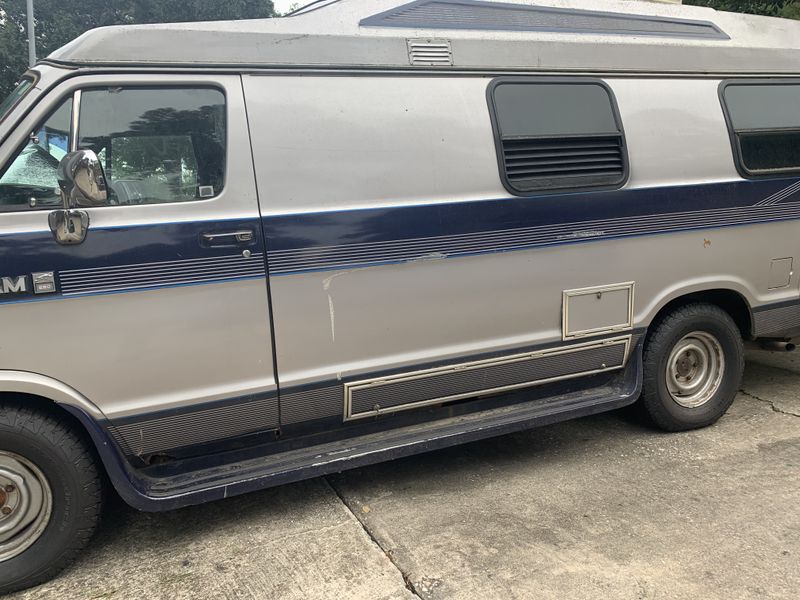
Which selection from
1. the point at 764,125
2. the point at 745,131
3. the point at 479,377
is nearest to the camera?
the point at 479,377

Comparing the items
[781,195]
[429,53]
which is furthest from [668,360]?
[429,53]

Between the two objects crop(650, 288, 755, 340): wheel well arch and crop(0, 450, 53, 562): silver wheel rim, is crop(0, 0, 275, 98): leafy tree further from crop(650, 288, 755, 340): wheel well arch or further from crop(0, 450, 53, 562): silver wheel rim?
crop(0, 450, 53, 562): silver wheel rim

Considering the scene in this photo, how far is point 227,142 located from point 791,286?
3.81 m

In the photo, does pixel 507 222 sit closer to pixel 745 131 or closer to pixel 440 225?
pixel 440 225

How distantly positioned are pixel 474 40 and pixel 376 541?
265cm

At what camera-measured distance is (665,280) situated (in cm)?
416

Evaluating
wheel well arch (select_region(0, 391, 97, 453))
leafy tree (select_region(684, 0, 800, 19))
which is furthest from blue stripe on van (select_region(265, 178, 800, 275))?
leafy tree (select_region(684, 0, 800, 19))

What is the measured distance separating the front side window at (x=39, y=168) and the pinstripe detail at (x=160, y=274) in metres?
0.33

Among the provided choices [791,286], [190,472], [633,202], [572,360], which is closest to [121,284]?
[190,472]

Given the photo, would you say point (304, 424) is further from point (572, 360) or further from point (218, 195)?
point (572, 360)

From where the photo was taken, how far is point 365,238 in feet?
11.0

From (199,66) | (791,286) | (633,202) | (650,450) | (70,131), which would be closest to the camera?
(70,131)

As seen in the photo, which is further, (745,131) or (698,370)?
(698,370)

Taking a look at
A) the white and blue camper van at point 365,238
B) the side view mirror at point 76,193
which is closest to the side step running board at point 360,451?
the white and blue camper van at point 365,238
